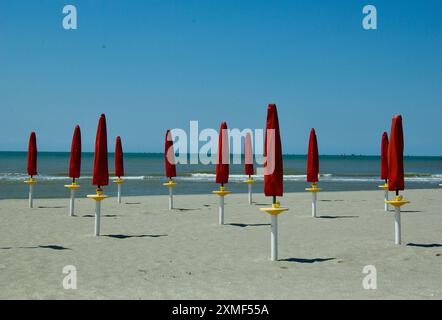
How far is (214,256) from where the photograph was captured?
8469 mm

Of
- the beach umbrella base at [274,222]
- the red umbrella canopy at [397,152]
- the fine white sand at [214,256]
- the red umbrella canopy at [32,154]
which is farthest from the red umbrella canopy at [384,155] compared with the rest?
the red umbrella canopy at [32,154]

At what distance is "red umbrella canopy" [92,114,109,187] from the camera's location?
1019 centimetres

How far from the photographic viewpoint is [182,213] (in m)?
15.2

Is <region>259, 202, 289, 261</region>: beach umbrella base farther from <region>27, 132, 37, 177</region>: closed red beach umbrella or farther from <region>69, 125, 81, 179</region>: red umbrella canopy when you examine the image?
<region>27, 132, 37, 177</region>: closed red beach umbrella

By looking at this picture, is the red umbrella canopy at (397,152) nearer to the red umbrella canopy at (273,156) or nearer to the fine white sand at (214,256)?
the fine white sand at (214,256)

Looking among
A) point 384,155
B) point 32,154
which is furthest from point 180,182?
point 384,155

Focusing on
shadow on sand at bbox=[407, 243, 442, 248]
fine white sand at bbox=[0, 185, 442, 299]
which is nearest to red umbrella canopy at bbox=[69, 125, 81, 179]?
fine white sand at bbox=[0, 185, 442, 299]

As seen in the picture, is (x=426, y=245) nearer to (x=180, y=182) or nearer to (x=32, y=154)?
(x=32, y=154)

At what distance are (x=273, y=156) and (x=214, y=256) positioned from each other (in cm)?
222

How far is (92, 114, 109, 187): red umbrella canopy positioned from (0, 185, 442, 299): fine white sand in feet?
4.42

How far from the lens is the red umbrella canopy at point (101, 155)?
1019cm
